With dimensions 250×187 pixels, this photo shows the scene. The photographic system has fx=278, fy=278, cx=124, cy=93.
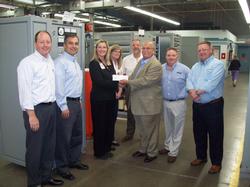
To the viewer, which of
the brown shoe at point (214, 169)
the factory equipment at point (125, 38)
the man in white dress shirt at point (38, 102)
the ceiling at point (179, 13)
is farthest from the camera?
the ceiling at point (179, 13)

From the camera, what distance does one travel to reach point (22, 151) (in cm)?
333

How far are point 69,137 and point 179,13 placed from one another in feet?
41.3

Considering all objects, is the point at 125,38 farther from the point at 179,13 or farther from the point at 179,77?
the point at 179,13

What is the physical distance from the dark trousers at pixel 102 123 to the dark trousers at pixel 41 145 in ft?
2.62

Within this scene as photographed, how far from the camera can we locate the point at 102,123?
3.64 metres

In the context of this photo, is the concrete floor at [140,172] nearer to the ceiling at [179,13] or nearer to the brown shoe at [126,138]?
the brown shoe at [126,138]

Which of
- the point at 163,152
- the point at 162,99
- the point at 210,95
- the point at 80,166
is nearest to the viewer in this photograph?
the point at 210,95

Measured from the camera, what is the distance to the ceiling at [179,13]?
32.0ft

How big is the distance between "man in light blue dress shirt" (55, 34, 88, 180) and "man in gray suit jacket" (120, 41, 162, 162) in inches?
27.8

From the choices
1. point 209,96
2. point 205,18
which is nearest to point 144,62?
point 209,96

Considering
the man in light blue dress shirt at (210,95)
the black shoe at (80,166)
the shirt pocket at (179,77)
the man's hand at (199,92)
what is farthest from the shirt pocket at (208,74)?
the black shoe at (80,166)

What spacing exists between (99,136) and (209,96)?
4.90 feet

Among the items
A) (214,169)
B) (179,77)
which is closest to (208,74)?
(179,77)

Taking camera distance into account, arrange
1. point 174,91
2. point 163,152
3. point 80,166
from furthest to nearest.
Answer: point 163,152
point 174,91
point 80,166
